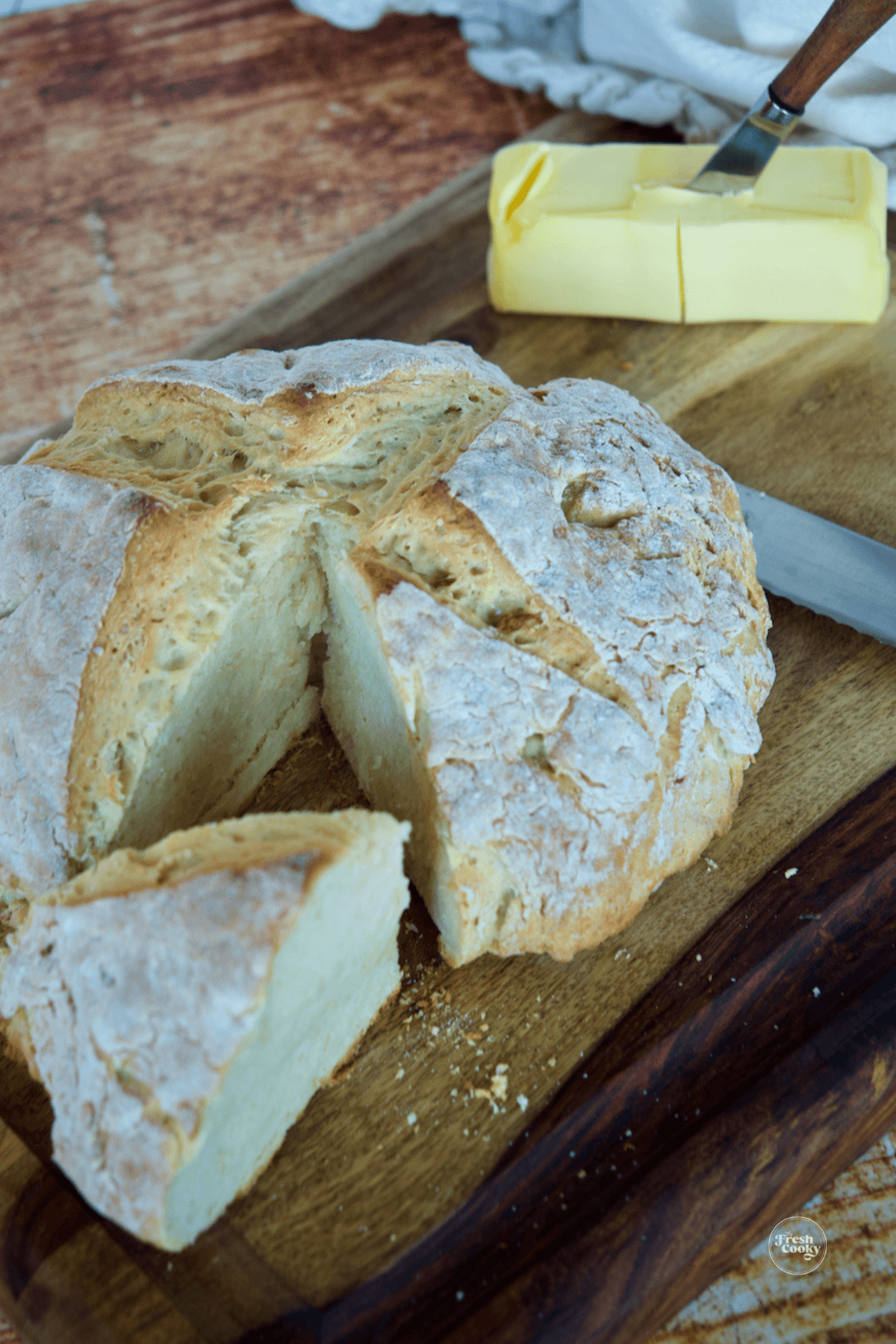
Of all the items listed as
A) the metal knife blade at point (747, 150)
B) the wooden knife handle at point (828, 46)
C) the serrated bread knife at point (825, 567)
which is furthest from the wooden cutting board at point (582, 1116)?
the wooden knife handle at point (828, 46)

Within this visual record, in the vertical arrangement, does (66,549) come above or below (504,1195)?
above

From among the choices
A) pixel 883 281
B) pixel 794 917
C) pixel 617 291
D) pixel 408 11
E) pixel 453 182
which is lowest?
pixel 794 917

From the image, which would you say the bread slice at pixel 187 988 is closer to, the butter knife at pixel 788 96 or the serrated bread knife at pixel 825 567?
the serrated bread knife at pixel 825 567

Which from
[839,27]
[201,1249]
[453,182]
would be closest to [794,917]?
[201,1249]

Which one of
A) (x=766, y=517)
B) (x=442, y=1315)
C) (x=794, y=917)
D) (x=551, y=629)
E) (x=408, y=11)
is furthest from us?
(x=408, y=11)

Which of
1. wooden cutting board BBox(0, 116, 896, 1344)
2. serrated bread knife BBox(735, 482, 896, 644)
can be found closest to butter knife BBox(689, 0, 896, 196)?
serrated bread knife BBox(735, 482, 896, 644)

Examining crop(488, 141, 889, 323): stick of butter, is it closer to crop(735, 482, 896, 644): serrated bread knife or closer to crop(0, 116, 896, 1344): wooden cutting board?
crop(735, 482, 896, 644): serrated bread knife

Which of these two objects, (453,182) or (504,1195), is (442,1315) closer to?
(504,1195)

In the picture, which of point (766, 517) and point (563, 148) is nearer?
point (766, 517)
